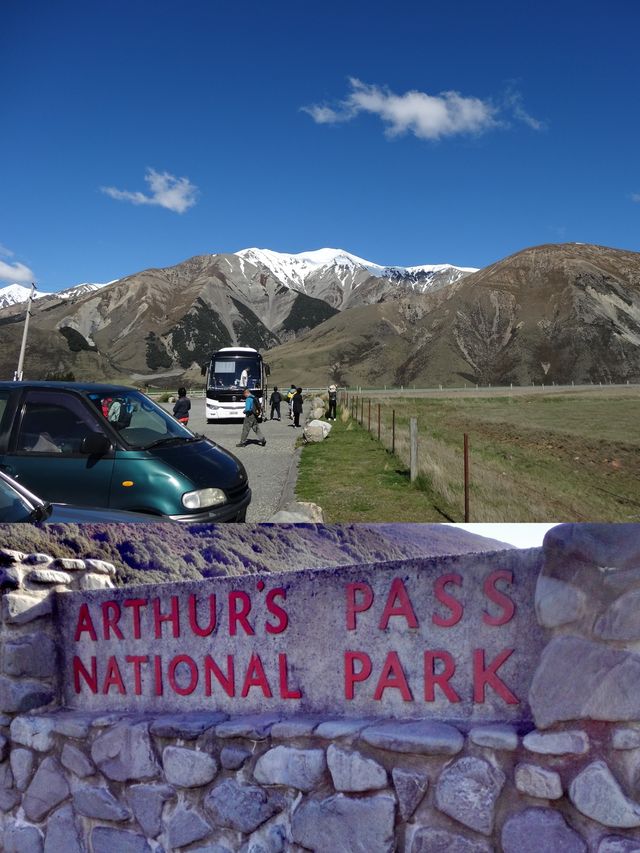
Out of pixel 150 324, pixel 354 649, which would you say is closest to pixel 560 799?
pixel 354 649

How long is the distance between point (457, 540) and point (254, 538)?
759 mm

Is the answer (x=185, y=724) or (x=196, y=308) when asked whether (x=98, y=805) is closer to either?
(x=185, y=724)

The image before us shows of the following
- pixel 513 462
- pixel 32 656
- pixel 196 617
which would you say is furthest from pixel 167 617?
pixel 513 462

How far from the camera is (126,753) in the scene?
3.29 metres

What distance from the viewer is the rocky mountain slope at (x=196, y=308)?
2.29 metres

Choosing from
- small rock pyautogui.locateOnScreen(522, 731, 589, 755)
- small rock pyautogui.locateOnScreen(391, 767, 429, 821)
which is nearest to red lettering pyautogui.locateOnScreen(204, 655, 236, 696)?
small rock pyautogui.locateOnScreen(391, 767, 429, 821)

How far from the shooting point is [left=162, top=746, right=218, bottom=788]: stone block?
3131mm

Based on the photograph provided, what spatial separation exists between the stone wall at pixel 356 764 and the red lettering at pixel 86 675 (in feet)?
0.38

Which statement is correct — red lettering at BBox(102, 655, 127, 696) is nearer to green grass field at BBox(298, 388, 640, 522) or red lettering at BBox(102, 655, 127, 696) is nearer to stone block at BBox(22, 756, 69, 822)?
stone block at BBox(22, 756, 69, 822)

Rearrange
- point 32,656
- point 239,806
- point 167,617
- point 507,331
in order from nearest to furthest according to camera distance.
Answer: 1. point 507,331
2. point 239,806
3. point 167,617
4. point 32,656

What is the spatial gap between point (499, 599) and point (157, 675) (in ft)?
5.17

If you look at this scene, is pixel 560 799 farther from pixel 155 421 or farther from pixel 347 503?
pixel 155 421

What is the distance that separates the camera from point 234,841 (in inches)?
121

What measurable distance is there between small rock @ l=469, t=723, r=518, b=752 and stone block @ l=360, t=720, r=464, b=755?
6 cm
